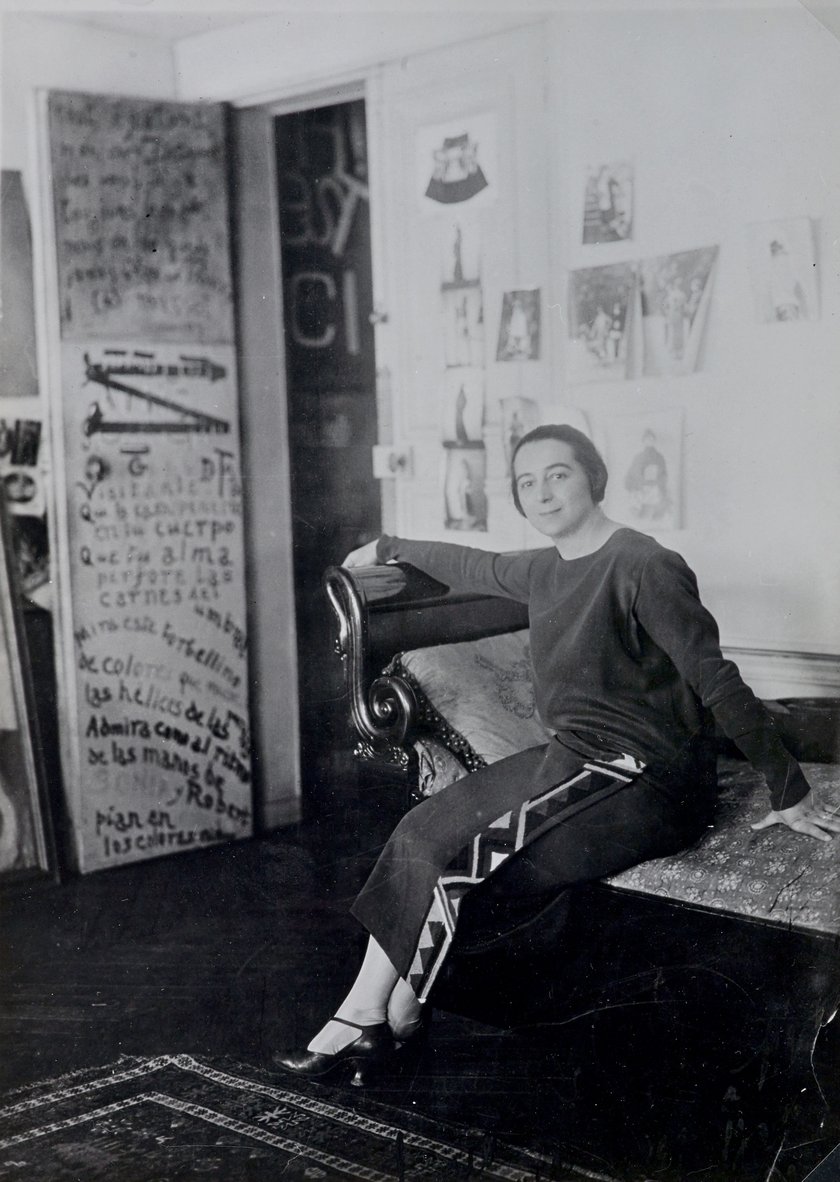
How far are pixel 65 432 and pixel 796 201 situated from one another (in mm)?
1353

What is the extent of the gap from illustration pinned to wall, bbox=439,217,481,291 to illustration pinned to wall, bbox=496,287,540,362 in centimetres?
7

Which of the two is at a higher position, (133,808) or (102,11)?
(102,11)

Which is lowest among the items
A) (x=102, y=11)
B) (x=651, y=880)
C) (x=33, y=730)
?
(x=651, y=880)

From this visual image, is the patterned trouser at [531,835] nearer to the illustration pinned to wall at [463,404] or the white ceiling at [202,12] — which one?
the illustration pinned to wall at [463,404]

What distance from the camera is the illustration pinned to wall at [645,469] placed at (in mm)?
1970

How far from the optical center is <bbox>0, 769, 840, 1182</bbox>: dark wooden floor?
1932 mm

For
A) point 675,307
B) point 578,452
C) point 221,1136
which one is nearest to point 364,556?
point 578,452

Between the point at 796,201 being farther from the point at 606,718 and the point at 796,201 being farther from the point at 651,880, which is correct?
the point at 651,880

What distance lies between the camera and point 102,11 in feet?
6.25

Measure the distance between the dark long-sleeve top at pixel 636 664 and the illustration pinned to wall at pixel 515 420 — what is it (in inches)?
7.5

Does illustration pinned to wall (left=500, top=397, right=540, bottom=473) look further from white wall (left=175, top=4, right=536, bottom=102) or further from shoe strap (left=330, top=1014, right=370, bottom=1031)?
shoe strap (left=330, top=1014, right=370, bottom=1031)

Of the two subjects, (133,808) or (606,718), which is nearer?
(606,718)

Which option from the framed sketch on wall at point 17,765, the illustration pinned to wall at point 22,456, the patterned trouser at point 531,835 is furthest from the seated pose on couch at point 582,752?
the illustration pinned to wall at point 22,456

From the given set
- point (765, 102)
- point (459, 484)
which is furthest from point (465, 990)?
point (765, 102)
